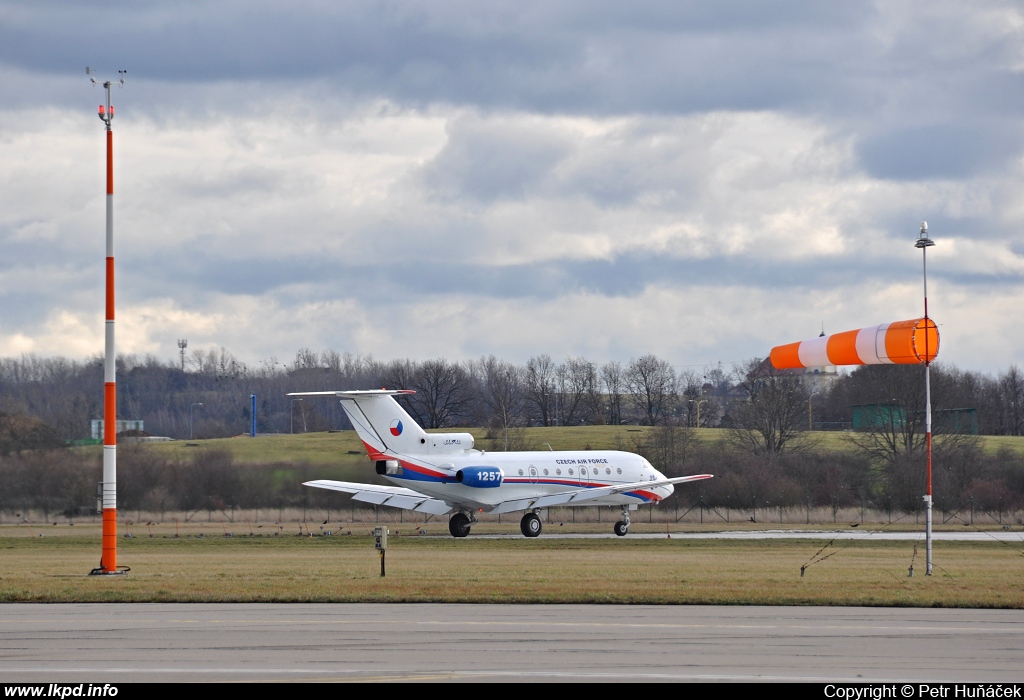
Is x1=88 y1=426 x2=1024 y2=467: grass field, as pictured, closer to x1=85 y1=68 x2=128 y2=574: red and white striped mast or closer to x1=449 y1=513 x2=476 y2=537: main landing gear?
x1=449 y1=513 x2=476 y2=537: main landing gear

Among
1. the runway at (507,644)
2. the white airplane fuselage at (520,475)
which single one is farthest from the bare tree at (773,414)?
the runway at (507,644)

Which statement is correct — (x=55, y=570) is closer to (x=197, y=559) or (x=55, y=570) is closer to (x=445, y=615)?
(x=197, y=559)

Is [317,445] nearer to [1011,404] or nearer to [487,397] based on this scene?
[487,397]

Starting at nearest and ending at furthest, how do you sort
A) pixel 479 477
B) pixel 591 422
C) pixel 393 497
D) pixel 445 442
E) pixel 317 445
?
pixel 479 477, pixel 445 442, pixel 393 497, pixel 317 445, pixel 591 422

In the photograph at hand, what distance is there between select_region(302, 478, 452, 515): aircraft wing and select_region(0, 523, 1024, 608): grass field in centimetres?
159

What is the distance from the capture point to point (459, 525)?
45.2m

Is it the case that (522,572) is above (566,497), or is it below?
below

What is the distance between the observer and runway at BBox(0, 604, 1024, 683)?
40.7 ft

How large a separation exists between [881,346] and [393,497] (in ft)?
79.4

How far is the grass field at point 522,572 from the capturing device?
21.0 meters

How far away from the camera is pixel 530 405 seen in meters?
102

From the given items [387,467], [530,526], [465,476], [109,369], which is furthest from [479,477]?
[109,369]

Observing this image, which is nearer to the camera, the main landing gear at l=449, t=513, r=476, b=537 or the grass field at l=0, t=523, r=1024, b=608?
the grass field at l=0, t=523, r=1024, b=608

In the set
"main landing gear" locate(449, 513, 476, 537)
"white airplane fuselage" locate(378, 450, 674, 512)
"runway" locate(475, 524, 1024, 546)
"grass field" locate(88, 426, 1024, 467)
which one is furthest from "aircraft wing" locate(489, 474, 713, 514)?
"grass field" locate(88, 426, 1024, 467)
